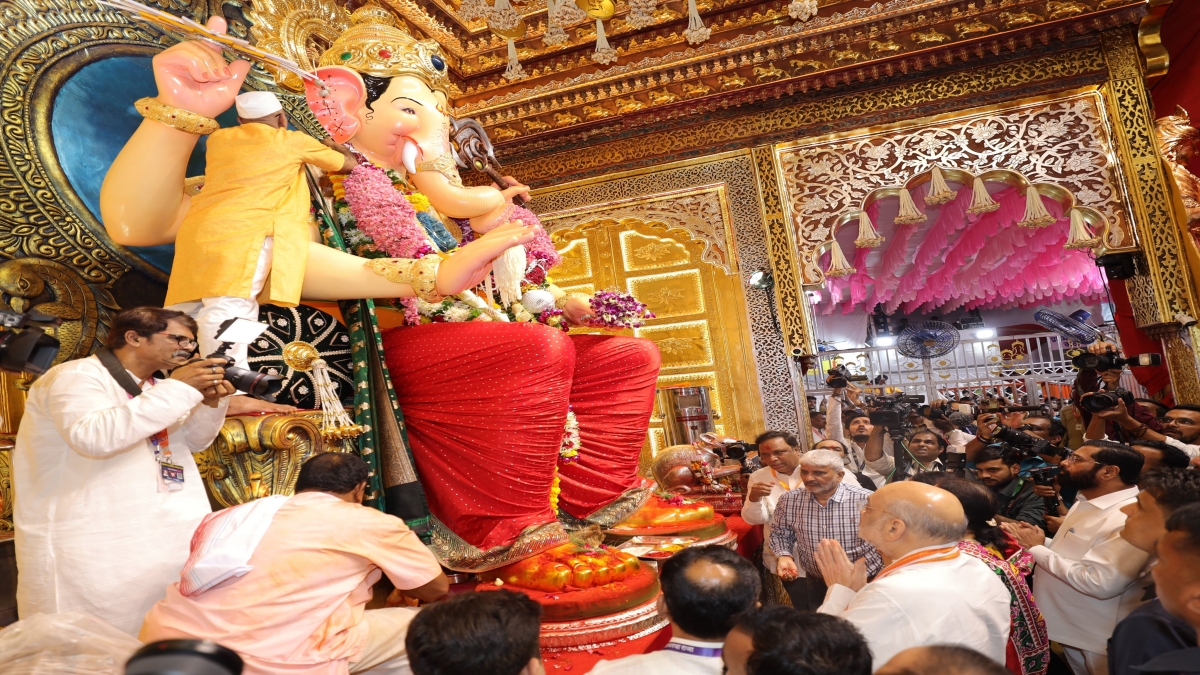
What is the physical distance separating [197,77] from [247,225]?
47 centimetres

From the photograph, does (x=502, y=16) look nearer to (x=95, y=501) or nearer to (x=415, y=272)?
(x=415, y=272)

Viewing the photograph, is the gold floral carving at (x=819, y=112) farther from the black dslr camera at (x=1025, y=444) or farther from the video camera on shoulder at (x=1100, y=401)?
the black dslr camera at (x=1025, y=444)

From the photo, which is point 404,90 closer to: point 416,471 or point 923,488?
point 416,471

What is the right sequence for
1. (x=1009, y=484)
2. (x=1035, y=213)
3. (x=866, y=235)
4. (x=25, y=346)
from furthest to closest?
(x=866, y=235), (x=1035, y=213), (x=1009, y=484), (x=25, y=346)

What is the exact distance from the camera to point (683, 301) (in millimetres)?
6684

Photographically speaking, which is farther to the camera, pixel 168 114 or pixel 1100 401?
pixel 1100 401

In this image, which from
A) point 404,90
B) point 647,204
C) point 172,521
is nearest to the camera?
point 172,521

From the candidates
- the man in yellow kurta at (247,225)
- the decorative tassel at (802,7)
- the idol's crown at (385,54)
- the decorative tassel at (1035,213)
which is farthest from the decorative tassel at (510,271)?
the decorative tassel at (1035,213)

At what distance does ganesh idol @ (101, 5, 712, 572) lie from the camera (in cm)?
247

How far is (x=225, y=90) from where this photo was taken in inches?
95.3

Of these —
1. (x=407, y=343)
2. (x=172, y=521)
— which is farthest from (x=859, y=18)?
(x=172, y=521)

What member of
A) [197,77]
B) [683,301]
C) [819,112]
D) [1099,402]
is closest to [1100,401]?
[1099,402]

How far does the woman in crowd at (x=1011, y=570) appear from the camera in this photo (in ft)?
7.61

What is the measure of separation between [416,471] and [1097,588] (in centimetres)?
224
